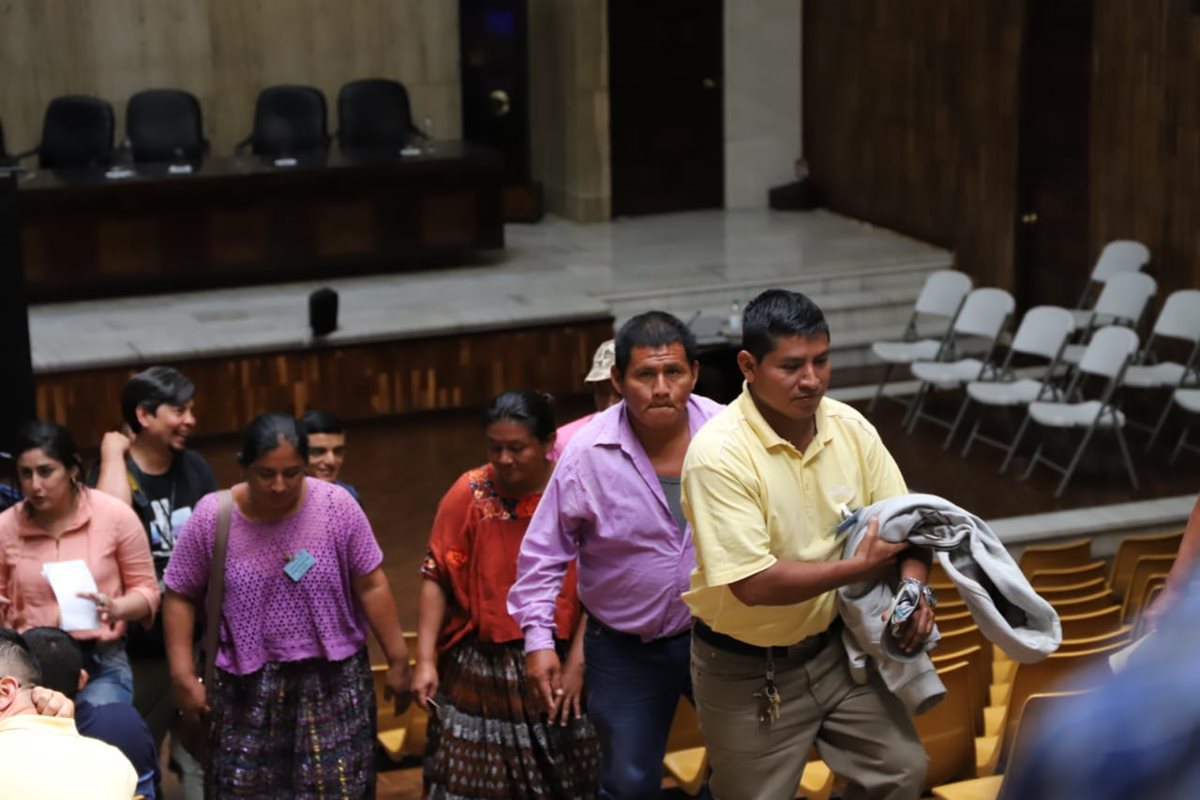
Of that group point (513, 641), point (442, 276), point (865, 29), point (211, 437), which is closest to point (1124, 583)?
point (513, 641)

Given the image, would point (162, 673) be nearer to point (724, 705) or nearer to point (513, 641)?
point (513, 641)

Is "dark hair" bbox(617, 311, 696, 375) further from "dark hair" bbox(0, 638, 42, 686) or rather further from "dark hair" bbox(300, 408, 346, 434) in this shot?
"dark hair" bbox(300, 408, 346, 434)

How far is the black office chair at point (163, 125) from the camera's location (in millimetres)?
11992

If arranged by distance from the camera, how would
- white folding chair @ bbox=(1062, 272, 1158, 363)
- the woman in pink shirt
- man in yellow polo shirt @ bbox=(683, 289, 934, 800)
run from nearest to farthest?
1. man in yellow polo shirt @ bbox=(683, 289, 934, 800)
2. the woman in pink shirt
3. white folding chair @ bbox=(1062, 272, 1158, 363)

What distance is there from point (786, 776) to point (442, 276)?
8.69 m

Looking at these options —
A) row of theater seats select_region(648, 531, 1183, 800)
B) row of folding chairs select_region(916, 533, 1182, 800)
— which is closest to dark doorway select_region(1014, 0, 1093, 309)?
row of folding chairs select_region(916, 533, 1182, 800)

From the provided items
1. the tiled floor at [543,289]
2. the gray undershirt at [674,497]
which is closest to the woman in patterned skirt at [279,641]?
the gray undershirt at [674,497]

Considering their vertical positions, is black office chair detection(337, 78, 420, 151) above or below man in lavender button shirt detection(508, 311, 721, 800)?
above

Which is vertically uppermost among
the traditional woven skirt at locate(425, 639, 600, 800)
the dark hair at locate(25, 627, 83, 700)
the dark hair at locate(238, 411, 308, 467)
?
the dark hair at locate(238, 411, 308, 467)

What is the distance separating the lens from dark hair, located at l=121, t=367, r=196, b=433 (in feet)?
15.6

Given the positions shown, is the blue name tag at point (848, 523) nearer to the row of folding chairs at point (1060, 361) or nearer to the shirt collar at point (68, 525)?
the shirt collar at point (68, 525)

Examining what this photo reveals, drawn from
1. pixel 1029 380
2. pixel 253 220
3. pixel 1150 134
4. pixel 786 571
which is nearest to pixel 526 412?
pixel 786 571

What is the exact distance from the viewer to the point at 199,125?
12.1 meters

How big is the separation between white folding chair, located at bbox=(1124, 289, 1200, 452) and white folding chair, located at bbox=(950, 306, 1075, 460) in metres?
0.40
